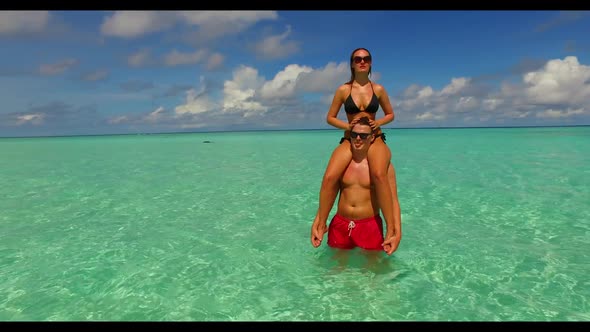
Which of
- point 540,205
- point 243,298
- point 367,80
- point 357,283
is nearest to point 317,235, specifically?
point 357,283

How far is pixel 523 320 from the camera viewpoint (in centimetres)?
381

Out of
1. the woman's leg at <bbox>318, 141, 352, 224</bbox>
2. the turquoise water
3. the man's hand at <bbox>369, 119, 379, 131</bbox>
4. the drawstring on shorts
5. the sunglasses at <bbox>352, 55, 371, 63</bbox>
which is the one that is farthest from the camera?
the drawstring on shorts

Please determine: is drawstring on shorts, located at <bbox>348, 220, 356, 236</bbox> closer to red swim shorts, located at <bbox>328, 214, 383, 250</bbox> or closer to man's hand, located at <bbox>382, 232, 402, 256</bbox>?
red swim shorts, located at <bbox>328, 214, 383, 250</bbox>

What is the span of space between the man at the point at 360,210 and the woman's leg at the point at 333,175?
73 mm

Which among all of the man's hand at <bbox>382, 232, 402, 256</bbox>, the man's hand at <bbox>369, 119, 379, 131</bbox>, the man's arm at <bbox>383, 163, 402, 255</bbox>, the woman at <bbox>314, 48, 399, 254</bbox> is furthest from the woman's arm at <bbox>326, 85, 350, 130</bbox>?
the man's hand at <bbox>382, 232, 402, 256</bbox>

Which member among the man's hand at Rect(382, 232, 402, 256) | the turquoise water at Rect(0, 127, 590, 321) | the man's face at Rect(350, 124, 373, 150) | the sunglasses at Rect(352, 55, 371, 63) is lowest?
the turquoise water at Rect(0, 127, 590, 321)

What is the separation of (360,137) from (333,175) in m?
0.65

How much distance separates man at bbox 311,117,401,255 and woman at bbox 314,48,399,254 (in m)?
0.07

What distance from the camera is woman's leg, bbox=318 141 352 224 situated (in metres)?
4.66

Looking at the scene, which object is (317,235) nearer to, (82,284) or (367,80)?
(367,80)

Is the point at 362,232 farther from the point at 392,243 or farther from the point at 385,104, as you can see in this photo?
the point at 385,104

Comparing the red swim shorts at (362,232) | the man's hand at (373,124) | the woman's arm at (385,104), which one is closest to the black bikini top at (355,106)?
the woman's arm at (385,104)

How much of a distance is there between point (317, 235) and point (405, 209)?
4.65 metres
